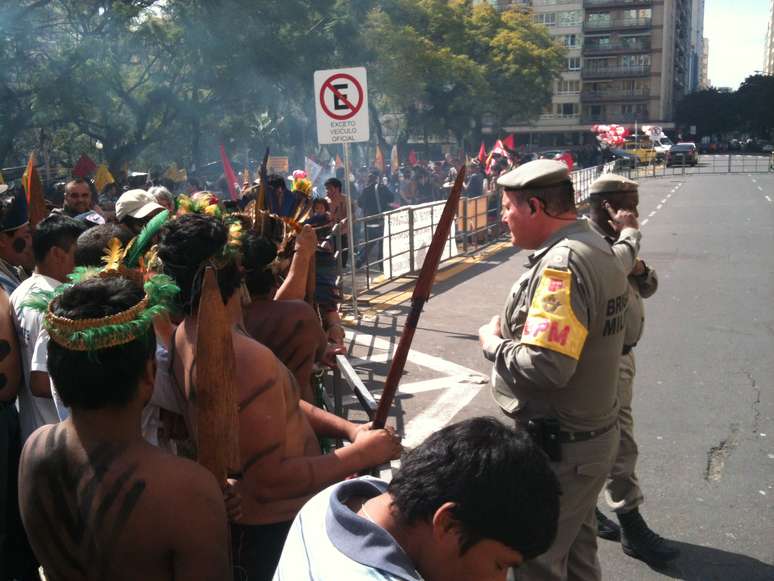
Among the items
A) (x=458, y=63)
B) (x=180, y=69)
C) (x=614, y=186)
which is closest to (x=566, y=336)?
(x=614, y=186)

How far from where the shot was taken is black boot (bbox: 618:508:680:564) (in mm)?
3930

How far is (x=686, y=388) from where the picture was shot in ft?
21.7

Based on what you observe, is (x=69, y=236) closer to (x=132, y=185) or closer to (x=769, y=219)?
(x=132, y=185)

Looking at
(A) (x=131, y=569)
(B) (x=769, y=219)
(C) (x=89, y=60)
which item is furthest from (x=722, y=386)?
(C) (x=89, y=60)

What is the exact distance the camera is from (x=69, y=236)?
366cm

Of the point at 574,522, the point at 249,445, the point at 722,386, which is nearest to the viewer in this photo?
the point at 249,445

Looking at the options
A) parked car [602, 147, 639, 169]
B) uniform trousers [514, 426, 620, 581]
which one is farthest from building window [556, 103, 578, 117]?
uniform trousers [514, 426, 620, 581]

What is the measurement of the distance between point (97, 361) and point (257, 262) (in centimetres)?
132

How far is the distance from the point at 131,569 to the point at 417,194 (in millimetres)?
20764

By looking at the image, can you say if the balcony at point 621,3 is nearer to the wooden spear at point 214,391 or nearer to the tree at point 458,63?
the tree at point 458,63

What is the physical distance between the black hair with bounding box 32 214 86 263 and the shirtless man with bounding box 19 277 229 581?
1903 mm

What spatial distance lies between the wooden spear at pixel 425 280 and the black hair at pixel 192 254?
59 centimetres

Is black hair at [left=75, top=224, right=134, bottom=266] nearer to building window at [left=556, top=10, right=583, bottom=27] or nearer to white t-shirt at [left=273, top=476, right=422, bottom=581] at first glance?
white t-shirt at [left=273, top=476, right=422, bottom=581]

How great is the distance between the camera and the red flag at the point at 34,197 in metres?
4.45
